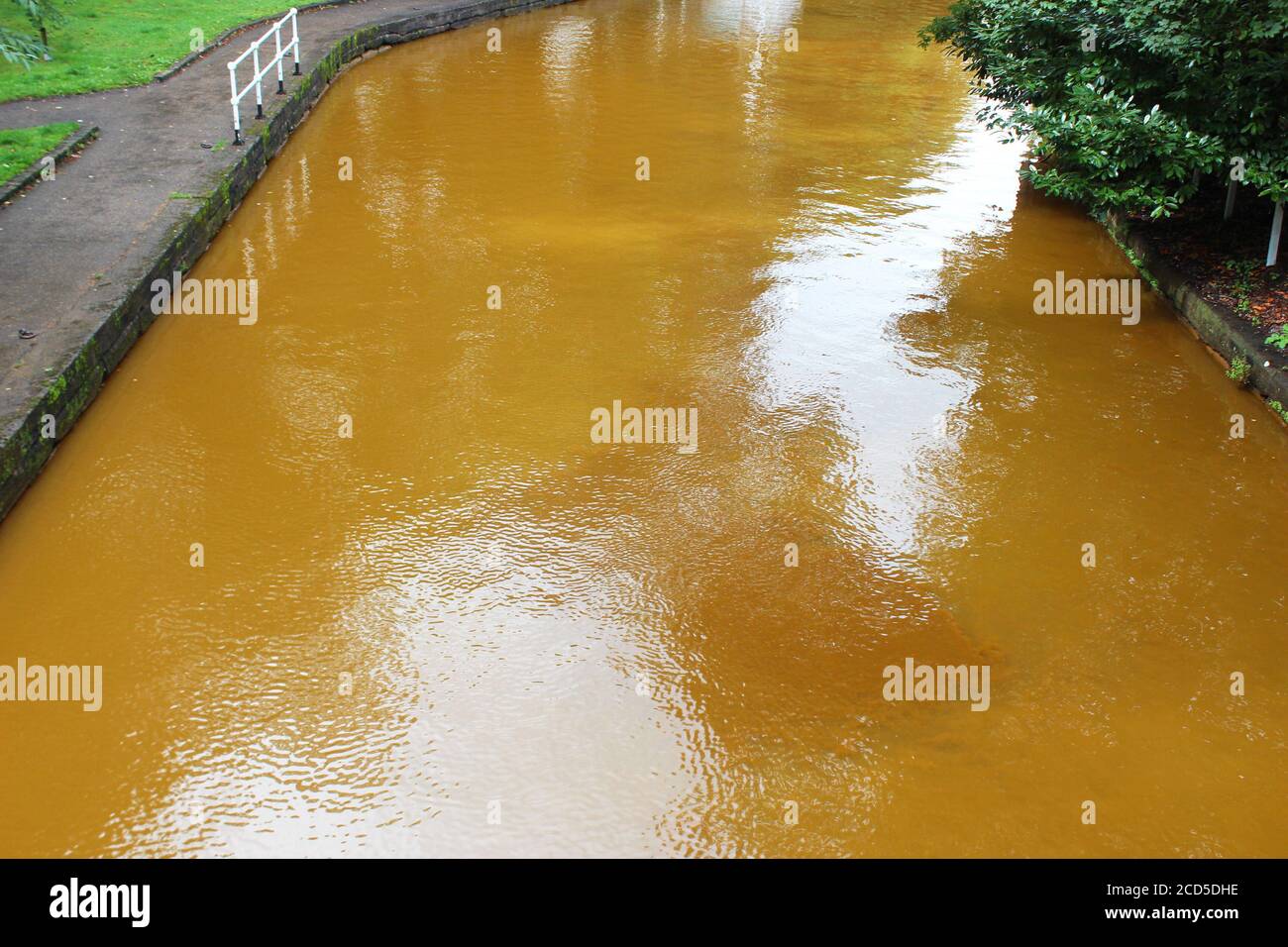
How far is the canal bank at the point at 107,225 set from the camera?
7.21m

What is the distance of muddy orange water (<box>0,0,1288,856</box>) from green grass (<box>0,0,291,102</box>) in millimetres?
4238

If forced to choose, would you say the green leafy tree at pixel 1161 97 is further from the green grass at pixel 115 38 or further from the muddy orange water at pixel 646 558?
the green grass at pixel 115 38

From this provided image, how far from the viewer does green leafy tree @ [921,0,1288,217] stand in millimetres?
8891

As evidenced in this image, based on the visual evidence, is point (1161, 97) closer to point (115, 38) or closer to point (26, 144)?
point (26, 144)

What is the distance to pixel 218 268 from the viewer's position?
10.1m

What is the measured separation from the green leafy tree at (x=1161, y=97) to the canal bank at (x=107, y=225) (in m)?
7.30

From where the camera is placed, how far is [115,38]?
54.4ft

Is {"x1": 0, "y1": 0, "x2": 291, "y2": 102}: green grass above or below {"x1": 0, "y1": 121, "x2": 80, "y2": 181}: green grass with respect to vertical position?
above

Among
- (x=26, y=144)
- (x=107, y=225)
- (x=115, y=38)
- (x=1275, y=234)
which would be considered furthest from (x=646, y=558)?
(x=115, y=38)

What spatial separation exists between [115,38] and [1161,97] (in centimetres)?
1396

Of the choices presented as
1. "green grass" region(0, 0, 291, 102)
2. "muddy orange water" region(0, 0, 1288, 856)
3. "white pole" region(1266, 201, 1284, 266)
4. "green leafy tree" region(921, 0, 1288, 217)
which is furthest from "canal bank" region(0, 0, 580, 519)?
"white pole" region(1266, 201, 1284, 266)

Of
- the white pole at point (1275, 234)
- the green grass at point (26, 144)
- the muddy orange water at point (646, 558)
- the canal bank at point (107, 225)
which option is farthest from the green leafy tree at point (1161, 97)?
the green grass at point (26, 144)

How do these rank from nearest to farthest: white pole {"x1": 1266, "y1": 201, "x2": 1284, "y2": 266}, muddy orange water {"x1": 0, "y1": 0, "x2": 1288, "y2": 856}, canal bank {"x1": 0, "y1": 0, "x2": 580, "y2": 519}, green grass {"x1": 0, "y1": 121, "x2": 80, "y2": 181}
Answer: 1. muddy orange water {"x1": 0, "y1": 0, "x2": 1288, "y2": 856}
2. canal bank {"x1": 0, "y1": 0, "x2": 580, "y2": 519}
3. white pole {"x1": 1266, "y1": 201, "x2": 1284, "y2": 266}
4. green grass {"x1": 0, "y1": 121, "x2": 80, "y2": 181}

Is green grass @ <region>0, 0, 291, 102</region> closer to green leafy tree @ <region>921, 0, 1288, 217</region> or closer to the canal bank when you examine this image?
the canal bank
